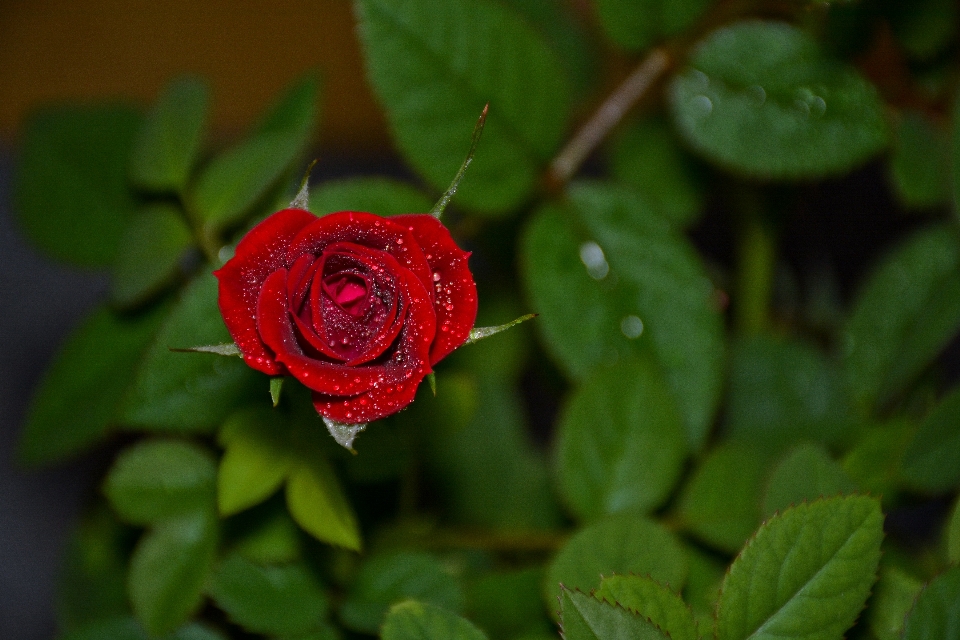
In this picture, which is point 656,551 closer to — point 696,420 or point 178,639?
point 696,420

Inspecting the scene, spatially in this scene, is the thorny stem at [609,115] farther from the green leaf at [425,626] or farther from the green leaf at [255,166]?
the green leaf at [425,626]

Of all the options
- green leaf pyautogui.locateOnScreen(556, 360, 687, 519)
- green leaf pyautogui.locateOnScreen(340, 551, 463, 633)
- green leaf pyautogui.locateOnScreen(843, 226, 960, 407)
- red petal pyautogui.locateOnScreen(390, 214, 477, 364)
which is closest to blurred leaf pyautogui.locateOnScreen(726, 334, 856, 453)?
green leaf pyautogui.locateOnScreen(843, 226, 960, 407)

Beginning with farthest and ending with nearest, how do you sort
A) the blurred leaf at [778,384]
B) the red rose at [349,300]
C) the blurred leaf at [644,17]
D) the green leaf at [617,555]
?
the blurred leaf at [778,384]
the blurred leaf at [644,17]
the green leaf at [617,555]
the red rose at [349,300]

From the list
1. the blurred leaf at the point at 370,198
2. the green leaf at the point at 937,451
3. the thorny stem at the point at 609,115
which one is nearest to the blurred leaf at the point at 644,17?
the thorny stem at the point at 609,115

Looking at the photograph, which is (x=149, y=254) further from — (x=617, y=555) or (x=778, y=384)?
(x=778, y=384)

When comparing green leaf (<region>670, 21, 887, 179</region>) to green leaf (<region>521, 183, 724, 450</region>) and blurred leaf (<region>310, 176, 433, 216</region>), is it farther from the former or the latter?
blurred leaf (<region>310, 176, 433, 216</region>)

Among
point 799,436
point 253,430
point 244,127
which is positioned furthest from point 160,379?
point 244,127
